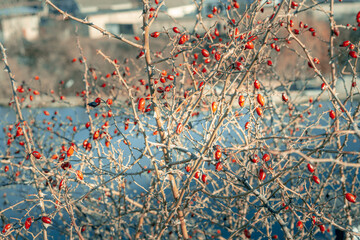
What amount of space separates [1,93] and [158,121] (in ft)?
39.0

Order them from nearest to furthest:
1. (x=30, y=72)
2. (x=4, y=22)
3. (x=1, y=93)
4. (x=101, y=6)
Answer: (x=1, y=93) → (x=30, y=72) → (x=4, y=22) → (x=101, y=6)

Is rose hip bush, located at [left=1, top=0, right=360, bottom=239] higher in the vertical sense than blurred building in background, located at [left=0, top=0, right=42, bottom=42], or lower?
Answer: lower

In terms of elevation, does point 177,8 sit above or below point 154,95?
above

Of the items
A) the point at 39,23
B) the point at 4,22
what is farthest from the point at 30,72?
the point at 39,23

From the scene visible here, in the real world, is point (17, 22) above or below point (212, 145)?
above

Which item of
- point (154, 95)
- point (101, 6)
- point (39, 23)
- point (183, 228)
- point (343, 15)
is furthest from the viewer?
point (101, 6)

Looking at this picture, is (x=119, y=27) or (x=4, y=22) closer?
(x=4, y=22)

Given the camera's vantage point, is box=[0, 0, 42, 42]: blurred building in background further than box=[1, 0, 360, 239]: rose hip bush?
Yes

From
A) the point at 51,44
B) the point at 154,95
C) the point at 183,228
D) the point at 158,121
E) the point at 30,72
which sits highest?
the point at 51,44

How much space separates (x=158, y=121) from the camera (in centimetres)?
183

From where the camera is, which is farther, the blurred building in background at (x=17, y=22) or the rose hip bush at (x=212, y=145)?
the blurred building in background at (x=17, y=22)

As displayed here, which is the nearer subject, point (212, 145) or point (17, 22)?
point (212, 145)

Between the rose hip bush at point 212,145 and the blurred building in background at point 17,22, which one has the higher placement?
the blurred building in background at point 17,22

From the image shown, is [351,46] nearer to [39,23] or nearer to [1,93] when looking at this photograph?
[1,93]
